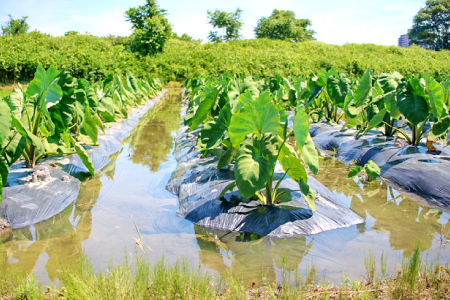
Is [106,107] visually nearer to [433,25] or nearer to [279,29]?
[279,29]

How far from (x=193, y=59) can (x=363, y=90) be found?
17137mm

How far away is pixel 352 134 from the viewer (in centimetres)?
473

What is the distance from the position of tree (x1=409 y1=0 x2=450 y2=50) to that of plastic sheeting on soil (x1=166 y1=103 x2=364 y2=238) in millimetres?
42299

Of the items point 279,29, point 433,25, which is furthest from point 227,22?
point 433,25

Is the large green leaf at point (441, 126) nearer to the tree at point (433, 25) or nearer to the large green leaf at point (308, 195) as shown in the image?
the large green leaf at point (308, 195)

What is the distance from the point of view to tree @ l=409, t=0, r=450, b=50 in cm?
3656

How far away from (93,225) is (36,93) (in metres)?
1.36

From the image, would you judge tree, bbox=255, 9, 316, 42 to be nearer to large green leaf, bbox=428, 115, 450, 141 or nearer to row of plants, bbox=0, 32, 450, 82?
row of plants, bbox=0, 32, 450, 82

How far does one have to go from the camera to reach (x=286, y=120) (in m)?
2.27

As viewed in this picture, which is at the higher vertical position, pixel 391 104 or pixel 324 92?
pixel 324 92

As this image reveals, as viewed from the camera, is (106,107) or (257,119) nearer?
(257,119)

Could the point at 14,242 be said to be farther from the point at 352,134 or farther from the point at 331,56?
the point at 331,56

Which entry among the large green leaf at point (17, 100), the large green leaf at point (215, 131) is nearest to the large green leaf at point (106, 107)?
the large green leaf at point (17, 100)

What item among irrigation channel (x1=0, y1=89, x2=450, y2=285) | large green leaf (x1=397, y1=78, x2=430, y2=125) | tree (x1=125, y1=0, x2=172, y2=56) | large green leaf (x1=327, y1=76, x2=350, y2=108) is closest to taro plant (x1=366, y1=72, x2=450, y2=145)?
large green leaf (x1=397, y1=78, x2=430, y2=125)
